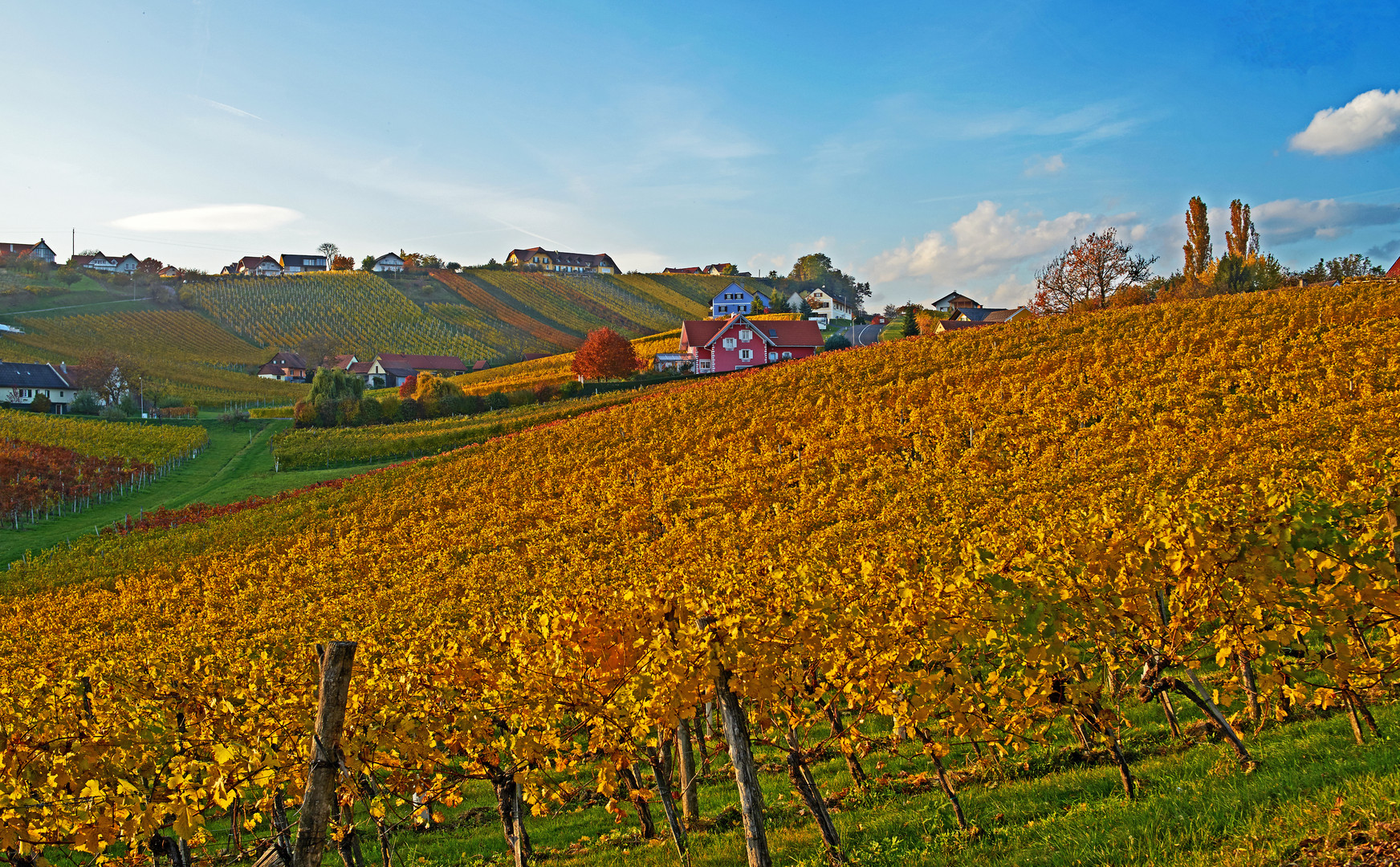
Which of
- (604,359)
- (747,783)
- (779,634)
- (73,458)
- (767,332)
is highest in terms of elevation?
(767,332)

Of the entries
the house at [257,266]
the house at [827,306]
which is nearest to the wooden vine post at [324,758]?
the house at [827,306]

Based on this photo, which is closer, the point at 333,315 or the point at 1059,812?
the point at 1059,812

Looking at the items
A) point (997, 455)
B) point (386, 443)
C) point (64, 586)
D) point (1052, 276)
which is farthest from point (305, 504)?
point (1052, 276)

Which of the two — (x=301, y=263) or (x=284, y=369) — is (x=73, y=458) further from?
(x=301, y=263)

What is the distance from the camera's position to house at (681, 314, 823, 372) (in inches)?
2955

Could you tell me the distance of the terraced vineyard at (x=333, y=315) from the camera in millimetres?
117688

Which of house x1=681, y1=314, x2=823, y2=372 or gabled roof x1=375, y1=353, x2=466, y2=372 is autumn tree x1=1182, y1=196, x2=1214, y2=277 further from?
gabled roof x1=375, y1=353, x2=466, y2=372

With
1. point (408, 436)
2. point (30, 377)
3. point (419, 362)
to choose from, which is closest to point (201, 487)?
point (408, 436)

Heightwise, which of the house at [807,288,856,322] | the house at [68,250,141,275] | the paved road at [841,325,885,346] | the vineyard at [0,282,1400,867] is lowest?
the vineyard at [0,282,1400,867]

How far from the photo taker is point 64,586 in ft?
88.8

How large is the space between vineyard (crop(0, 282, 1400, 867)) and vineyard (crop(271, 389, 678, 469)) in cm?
2084

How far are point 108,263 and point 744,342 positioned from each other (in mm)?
145583

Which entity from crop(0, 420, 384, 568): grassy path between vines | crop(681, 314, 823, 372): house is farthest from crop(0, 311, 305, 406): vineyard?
crop(681, 314, 823, 372): house

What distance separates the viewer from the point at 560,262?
18500 cm
